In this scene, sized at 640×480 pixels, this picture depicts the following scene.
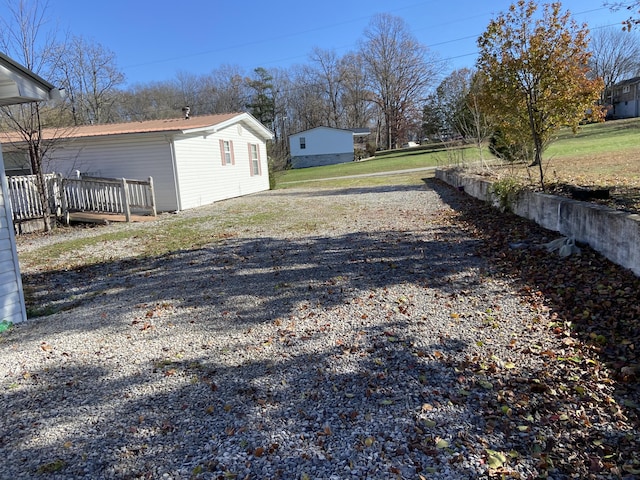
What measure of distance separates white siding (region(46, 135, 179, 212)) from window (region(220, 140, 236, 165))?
348cm

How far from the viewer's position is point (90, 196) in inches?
503

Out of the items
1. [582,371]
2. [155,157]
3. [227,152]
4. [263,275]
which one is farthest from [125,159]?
[582,371]

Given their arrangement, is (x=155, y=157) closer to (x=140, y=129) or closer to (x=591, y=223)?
(x=140, y=129)

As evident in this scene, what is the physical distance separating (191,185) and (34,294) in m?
9.50

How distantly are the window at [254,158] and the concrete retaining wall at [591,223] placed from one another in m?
14.0

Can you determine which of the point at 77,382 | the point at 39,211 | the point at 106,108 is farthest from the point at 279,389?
the point at 106,108

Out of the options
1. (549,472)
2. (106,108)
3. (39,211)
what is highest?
(106,108)

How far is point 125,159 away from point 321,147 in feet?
121

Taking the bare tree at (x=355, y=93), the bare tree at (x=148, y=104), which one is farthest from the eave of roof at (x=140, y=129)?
the bare tree at (x=355, y=93)

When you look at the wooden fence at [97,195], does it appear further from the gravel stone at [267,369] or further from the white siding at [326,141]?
the white siding at [326,141]

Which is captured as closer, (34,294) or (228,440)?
(228,440)

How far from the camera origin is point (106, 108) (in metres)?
39.2

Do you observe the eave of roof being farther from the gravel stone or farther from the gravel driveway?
the gravel driveway

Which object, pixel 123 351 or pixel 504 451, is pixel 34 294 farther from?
pixel 504 451
